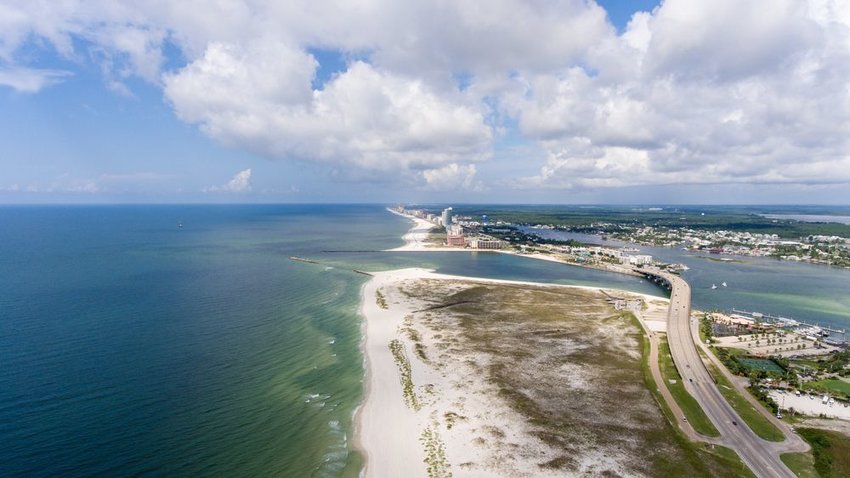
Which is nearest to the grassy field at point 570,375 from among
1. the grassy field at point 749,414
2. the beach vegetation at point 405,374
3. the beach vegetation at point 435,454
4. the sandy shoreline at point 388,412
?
the sandy shoreline at point 388,412

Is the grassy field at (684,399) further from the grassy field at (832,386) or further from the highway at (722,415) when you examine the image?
the grassy field at (832,386)

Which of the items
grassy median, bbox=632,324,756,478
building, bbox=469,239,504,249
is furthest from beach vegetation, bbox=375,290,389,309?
building, bbox=469,239,504,249

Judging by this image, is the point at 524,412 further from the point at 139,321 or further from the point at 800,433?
the point at 139,321

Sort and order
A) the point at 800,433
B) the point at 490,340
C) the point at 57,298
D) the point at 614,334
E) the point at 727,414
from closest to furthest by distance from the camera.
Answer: the point at 800,433 < the point at 727,414 < the point at 490,340 < the point at 614,334 < the point at 57,298

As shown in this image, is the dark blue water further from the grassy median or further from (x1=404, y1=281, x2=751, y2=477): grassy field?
the grassy median

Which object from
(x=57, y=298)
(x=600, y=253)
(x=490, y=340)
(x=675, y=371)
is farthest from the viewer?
(x=600, y=253)

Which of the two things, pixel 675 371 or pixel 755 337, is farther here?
pixel 755 337

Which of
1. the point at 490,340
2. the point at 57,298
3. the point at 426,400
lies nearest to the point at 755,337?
the point at 490,340

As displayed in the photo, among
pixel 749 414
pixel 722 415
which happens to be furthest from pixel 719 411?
pixel 749 414
